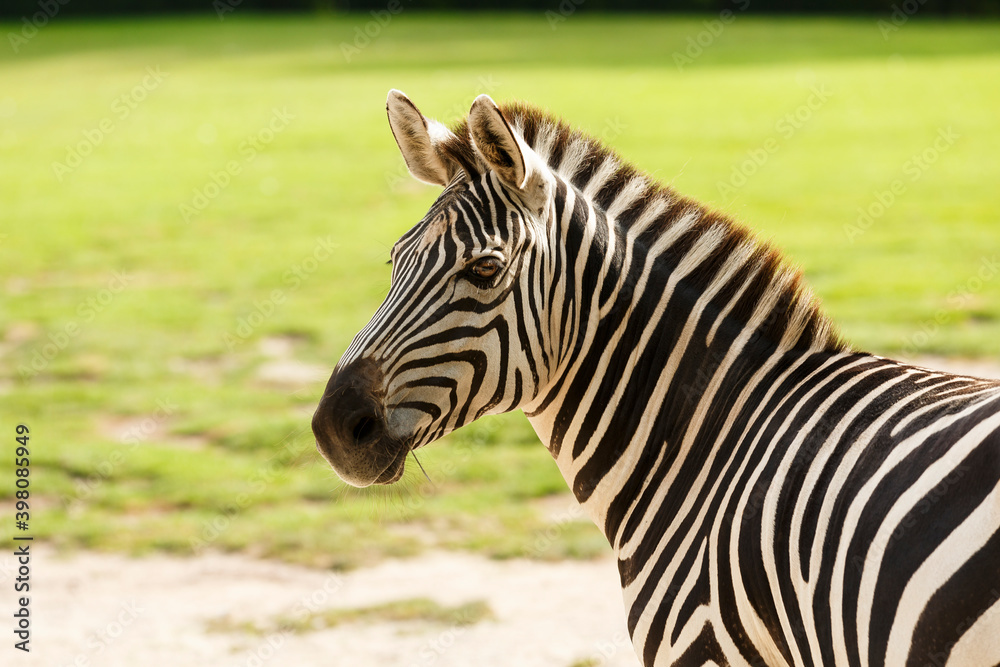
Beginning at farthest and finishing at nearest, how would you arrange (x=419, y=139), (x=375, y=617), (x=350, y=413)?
(x=375, y=617), (x=419, y=139), (x=350, y=413)

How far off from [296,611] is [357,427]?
3.17 metres

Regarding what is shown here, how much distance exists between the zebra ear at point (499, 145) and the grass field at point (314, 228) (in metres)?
0.65

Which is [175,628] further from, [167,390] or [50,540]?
[167,390]

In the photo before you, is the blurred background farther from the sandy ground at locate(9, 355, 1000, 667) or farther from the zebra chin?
the zebra chin

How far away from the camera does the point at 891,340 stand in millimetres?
8867

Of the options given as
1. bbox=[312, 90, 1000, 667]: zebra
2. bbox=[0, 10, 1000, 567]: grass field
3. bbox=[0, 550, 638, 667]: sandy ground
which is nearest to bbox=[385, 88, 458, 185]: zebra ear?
bbox=[312, 90, 1000, 667]: zebra

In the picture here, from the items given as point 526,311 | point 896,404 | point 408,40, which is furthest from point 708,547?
point 408,40

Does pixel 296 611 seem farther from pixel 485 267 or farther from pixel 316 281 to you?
pixel 316 281

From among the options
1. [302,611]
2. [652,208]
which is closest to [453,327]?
[652,208]

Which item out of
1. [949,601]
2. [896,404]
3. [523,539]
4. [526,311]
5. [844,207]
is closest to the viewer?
[949,601]

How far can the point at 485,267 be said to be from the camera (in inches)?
101

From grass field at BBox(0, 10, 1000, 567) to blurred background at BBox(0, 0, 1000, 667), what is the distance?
5 cm

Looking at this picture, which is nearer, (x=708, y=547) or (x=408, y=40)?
(x=708, y=547)

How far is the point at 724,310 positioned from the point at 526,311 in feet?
2.00
